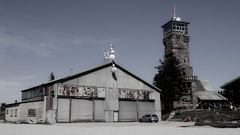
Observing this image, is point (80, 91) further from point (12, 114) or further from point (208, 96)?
point (208, 96)

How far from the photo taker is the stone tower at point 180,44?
280 ft

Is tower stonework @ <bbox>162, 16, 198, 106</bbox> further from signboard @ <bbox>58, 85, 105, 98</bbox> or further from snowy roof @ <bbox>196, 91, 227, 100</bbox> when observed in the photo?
signboard @ <bbox>58, 85, 105, 98</bbox>

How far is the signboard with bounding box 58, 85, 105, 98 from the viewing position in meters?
42.0

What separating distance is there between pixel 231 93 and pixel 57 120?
70.8 feet

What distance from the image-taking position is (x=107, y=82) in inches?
1821

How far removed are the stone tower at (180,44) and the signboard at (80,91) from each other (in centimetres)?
4463

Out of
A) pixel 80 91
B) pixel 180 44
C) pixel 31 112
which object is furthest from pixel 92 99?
pixel 180 44

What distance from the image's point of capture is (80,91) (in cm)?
4341

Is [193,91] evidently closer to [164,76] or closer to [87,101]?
[164,76]

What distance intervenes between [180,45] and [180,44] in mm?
356

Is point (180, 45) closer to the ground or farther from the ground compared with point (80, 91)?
farther from the ground

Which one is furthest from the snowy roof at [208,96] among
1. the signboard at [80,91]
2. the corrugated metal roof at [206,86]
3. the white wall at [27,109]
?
the white wall at [27,109]

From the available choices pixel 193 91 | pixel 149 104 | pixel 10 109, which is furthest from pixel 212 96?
pixel 10 109

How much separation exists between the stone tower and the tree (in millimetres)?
10913
